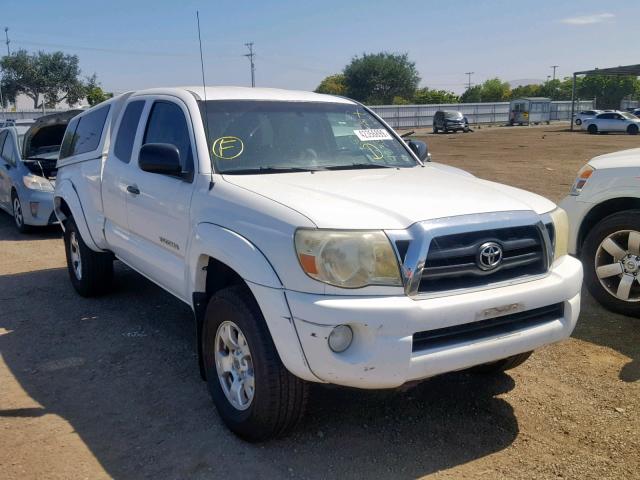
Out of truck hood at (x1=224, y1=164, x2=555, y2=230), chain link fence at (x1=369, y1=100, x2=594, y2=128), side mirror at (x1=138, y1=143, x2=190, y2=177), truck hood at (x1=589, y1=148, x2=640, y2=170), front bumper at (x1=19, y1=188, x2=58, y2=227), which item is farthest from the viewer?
chain link fence at (x1=369, y1=100, x2=594, y2=128)

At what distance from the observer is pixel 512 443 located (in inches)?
134

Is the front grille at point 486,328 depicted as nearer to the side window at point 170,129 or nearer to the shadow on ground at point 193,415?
the shadow on ground at point 193,415

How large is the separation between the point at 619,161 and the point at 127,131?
4127 mm

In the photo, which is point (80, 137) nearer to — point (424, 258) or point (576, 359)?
point (424, 258)

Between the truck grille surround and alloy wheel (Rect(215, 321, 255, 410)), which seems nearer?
the truck grille surround

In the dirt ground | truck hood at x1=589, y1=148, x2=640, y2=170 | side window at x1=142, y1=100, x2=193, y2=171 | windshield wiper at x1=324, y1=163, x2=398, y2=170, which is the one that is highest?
side window at x1=142, y1=100, x2=193, y2=171

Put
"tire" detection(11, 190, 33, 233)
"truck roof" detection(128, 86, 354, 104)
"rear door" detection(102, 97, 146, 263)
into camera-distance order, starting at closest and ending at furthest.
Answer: "truck roof" detection(128, 86, 354, 104)
"rear door" detection(102, 97, 146, 263)
"tire" detection(11, 190, 33, 233)

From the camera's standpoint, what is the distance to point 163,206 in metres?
4.16

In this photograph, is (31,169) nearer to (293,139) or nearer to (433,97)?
(293,139)

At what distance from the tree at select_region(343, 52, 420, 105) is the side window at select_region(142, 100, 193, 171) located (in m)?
78.7

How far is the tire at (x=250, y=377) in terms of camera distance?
3.11 meters

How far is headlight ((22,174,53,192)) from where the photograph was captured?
9.39 meters

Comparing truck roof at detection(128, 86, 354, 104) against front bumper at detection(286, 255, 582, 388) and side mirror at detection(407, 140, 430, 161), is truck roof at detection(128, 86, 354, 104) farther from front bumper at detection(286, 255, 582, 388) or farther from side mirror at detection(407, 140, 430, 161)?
front bumper at detection(286, 255, 582, 388)

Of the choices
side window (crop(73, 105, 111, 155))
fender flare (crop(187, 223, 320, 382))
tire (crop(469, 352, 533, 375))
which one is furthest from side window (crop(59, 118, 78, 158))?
tire (crop(469, 352, 533, 375))
